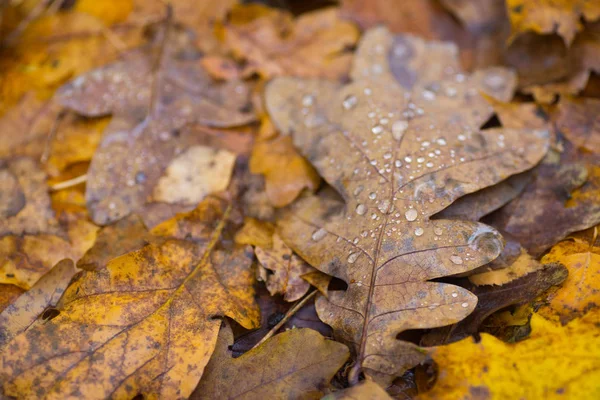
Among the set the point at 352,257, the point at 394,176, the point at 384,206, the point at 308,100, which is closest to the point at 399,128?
the point at 394,176

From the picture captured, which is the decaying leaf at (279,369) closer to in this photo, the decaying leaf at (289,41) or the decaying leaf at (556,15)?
the decaying leaf at (289,41)

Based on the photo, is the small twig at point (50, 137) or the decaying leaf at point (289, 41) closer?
the small twig at point (50, 137)

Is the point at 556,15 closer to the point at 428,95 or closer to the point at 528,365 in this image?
the point at 428,95

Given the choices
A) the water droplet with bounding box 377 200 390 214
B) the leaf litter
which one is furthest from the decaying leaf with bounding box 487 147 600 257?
the water droplet with bounding box 377 200 390 214

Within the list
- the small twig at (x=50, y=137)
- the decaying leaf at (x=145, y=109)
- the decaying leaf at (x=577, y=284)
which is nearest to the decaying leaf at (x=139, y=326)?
the decaying leaf at (x=145, y=109)

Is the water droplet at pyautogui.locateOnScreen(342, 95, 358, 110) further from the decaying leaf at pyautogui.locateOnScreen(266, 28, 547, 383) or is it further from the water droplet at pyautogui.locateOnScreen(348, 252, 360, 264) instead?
the water droplet at pyautogui.locateOnScreen(348, 252, 360, 264)
